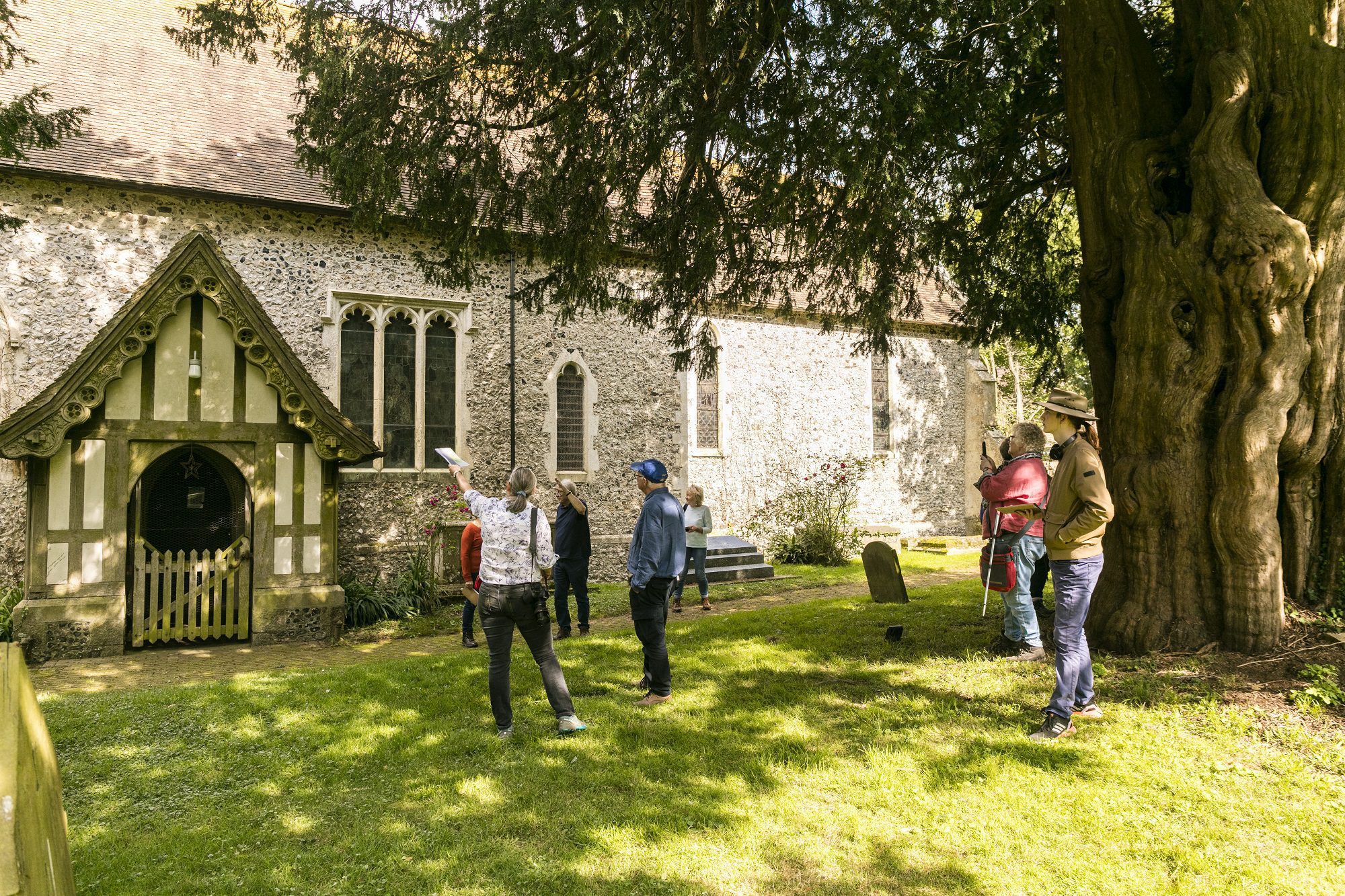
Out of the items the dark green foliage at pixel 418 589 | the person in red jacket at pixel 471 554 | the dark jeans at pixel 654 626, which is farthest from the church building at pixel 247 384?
the dark jeans at pixel 654 626

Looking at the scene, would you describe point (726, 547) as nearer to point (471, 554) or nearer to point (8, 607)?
point (471, 554)

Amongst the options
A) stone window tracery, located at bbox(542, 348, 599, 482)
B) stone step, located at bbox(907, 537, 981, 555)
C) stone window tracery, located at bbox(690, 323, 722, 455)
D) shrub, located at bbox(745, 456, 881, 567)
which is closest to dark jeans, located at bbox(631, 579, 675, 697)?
stone window tracery, located at bbox(542, 348, 599, 482)

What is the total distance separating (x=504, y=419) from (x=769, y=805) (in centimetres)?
1001

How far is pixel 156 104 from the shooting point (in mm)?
12094

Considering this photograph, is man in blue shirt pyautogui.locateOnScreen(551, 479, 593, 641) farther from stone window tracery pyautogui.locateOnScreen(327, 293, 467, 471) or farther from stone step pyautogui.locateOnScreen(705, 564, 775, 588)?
stone window tracery pyautogui.locateOnScreen(327, 293, 467, 471)

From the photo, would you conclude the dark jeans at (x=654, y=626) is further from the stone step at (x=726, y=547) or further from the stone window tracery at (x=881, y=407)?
the stone window tracery at (x=881, y=407)

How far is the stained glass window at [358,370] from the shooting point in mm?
12055

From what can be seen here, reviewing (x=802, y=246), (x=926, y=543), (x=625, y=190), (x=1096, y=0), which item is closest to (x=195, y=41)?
(x=625, y=190)

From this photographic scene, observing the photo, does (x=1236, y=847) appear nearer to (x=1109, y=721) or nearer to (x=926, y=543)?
(x=1109, y=721)

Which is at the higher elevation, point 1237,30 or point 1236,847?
point 1237,30

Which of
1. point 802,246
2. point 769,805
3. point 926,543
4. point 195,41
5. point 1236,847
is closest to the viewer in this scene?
point 1236,847

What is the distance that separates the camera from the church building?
8422 mm

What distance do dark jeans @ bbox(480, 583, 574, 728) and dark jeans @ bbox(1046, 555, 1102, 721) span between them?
3061 millimetres

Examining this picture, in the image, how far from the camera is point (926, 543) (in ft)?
57.6
